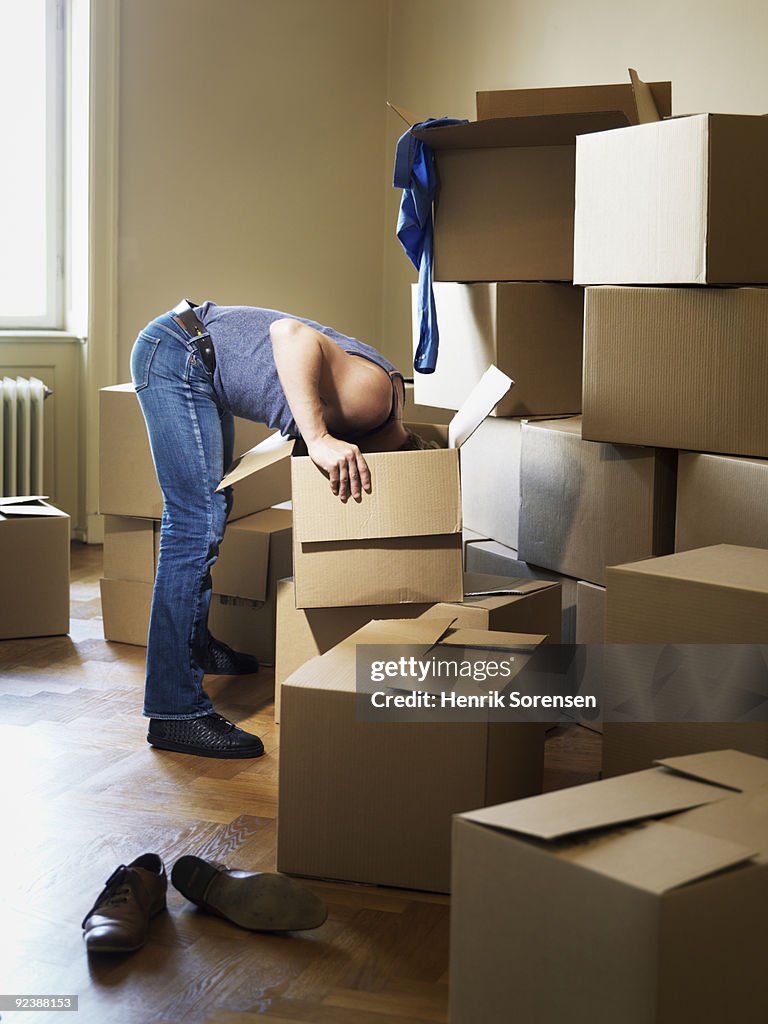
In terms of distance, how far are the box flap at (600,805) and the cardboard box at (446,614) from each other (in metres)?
0.78

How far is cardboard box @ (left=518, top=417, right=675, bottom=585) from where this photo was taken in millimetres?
2201

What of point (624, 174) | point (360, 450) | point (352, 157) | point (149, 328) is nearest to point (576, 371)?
point (624, 174)

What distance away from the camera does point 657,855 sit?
1.08 metres

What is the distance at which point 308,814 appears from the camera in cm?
167

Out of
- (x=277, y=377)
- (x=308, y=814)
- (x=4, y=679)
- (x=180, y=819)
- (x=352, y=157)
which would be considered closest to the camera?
(x=308, y=814)

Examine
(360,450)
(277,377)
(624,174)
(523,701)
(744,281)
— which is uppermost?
(624,174)

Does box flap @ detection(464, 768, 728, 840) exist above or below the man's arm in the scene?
below

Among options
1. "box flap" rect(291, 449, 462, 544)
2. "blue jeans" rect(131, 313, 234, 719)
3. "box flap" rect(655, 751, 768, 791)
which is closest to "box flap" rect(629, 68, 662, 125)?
"box flap" rect(291, 449, 462, 544)

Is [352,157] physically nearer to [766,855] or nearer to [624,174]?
[624,174]

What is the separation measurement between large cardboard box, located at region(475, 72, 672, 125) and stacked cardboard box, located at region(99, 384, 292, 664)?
98cm

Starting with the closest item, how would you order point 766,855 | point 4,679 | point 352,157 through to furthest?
point 766,855 < point 4,679 < point 352,157

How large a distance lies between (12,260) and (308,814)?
9.82 feet

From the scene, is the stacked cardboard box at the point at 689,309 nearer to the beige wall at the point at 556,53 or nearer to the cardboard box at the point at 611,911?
the cardboard box at the point at 611,911

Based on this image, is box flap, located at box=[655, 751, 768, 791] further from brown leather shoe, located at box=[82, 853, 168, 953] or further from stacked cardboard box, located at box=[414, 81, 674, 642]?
stacked cardboard box, located at box=[414, 81, 674, 642]
